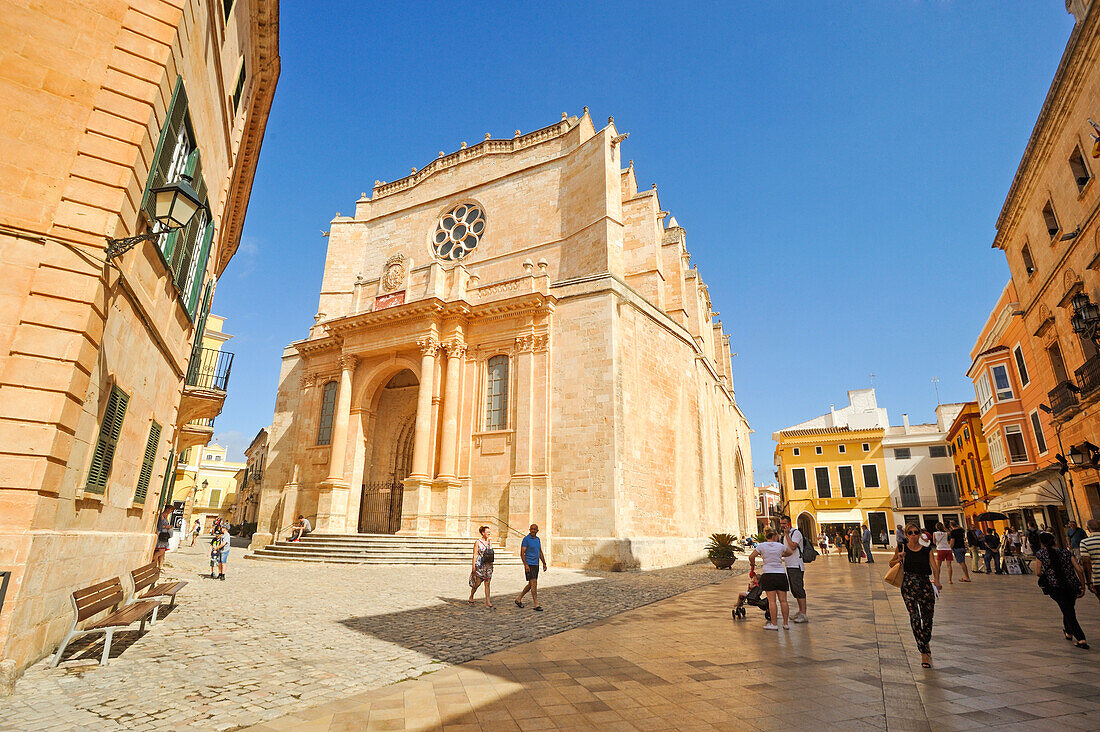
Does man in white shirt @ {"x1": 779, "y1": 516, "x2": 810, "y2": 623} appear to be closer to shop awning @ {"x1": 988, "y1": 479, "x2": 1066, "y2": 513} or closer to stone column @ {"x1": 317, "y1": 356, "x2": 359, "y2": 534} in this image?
shop awning @ {"x1": 988, "y1": 479, "x2": 1066, "y2": 513}

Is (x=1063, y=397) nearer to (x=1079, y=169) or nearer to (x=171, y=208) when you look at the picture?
(x=1079, y=169)

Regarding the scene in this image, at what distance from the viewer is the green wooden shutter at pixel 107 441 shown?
19.1 ft

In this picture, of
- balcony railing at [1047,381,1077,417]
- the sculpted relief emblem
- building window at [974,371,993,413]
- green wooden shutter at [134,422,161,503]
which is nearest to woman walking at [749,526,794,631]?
green wooden shutter at [134,422,161,503]

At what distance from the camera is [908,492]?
3872 cm

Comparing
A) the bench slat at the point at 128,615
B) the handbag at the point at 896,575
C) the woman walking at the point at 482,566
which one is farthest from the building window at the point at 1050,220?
the bench slat at the point at 128,615

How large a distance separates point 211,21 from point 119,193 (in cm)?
377

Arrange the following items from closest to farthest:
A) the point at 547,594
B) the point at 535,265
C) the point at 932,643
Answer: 1. the point at 932,643
2. the point at 547,594
3. the point at 535,265

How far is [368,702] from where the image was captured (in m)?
3.95

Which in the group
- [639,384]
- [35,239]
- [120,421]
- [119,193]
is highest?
[639,384]

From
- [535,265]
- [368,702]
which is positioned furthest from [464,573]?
[535,265]

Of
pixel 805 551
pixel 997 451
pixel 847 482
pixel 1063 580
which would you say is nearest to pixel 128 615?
pixel 805 551

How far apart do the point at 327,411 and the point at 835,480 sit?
121ft

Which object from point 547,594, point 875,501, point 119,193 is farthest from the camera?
point 875,501

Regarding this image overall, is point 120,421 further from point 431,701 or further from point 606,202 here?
point 606,202
